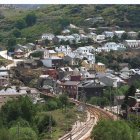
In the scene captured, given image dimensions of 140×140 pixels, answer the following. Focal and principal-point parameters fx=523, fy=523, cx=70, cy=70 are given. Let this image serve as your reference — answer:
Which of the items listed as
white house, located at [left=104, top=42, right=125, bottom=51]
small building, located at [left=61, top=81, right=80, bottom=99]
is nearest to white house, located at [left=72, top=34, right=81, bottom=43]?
white house, located at [left=104, top=42, right=125, bottom=51]

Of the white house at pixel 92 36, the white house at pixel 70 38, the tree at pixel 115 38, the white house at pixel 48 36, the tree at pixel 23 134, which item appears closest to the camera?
the tree at pixel 23 134

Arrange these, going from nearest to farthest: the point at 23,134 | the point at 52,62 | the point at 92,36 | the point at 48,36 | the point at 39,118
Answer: the point at 23,134 → the point at 39,118 → the point at 52,62 → the point at 92,36 → the point at 48,36

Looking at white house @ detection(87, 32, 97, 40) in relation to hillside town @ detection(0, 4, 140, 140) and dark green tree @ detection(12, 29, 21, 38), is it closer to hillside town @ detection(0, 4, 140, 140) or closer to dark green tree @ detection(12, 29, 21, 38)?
hillside town @ detection(0, 4, 140, 140)

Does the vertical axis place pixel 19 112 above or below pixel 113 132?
below

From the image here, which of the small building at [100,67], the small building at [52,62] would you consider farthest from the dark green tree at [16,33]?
the small building at [100,67]

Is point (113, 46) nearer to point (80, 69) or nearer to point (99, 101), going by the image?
point (80, 69)

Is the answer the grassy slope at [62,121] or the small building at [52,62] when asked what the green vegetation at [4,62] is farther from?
the grassy slope at [62,121]

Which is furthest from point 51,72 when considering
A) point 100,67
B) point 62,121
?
point 62,121

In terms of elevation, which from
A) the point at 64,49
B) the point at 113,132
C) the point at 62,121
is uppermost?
the point at 113,132
